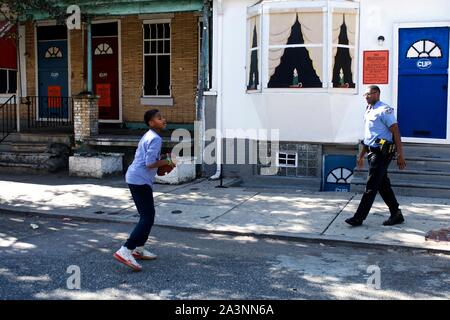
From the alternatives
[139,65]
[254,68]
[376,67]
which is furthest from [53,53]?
[376,67]

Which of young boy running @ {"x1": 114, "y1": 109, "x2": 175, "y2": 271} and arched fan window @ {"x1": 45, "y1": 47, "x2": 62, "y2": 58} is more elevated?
arched fan window @ {"x1": 45, "y1": 47, "x2": 62, "y2": 58}

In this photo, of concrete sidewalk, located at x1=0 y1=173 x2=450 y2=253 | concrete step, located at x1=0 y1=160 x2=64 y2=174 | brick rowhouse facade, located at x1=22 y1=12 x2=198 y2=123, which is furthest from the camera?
brick rowhouse facade, located at x1=22 y1=12 x2=198 y2=123

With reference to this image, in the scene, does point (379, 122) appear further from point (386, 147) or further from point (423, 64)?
point (423, 64)

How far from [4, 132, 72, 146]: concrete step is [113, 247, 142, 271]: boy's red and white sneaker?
26.7 ft

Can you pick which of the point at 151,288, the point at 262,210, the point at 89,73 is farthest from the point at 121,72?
the point at 151,288

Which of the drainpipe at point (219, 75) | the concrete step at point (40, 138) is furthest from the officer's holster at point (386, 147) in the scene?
the concrete step at point (40, 138)

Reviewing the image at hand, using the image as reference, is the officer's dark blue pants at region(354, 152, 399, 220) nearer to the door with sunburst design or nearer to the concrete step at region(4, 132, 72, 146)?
the concrete step at region(4, 132, 72, 146)

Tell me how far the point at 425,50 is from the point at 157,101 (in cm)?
702

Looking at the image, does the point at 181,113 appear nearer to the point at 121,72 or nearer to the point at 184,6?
the point at 121,72

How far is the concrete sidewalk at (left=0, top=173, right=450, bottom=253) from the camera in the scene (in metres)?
7.47

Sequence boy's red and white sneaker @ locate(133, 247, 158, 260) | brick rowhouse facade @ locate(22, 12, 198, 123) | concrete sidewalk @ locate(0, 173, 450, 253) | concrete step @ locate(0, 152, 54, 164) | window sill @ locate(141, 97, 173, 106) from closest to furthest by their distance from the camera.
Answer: boy's red and white sneaker @ locate(133, 247, 158, 260) < concrete sidewalk @ locate(0, 173, 450, 253) < concrete step @ locate(0, 152, 54, 164) < brick rowhouse facade @ locate(22, 12, 198, 123) < window sill @ locate(141, 97, 173, 106)

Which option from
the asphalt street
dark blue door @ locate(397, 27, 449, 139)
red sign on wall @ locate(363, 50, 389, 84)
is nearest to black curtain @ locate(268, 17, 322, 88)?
red sign on wall @ locate(363, 50, 389, 84)

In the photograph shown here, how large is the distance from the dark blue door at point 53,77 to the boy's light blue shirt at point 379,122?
35.0 ft

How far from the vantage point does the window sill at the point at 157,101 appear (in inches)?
583
